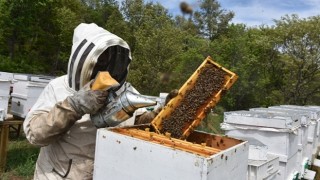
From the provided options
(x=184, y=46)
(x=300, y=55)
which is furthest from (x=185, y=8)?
(x=300, y=55)

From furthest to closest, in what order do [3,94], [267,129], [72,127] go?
[3,94]
[267,129]
[72,127]

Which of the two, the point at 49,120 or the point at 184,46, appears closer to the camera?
the point at 49,120

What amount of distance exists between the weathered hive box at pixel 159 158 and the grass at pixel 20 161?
4712mm

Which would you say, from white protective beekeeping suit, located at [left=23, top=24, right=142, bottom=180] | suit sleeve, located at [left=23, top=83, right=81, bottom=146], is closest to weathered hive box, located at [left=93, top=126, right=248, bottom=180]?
suit sleeve, located at [left=23, top=83, right=81, bottom=146]

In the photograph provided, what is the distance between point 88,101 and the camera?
1.79 metres

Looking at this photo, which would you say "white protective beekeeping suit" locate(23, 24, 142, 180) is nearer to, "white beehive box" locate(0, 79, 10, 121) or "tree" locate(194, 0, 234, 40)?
"white beehive box" locate(0, 79, 10, 121)

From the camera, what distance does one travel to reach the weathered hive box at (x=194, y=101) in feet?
6.67

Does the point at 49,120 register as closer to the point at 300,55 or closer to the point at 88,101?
the point at 88,101

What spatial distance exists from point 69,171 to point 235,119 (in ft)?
10.9

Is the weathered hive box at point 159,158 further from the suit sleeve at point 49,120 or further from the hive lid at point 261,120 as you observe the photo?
the hive lid at point 261,120

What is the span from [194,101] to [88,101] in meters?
0.71

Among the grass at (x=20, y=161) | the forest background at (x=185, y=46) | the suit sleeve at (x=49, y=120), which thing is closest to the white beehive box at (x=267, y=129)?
the suit sleeve at (x=49, y=120)

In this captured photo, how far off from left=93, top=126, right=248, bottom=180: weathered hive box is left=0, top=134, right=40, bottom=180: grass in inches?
186

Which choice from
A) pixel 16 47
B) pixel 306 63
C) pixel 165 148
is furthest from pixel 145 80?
pixel 165 148
